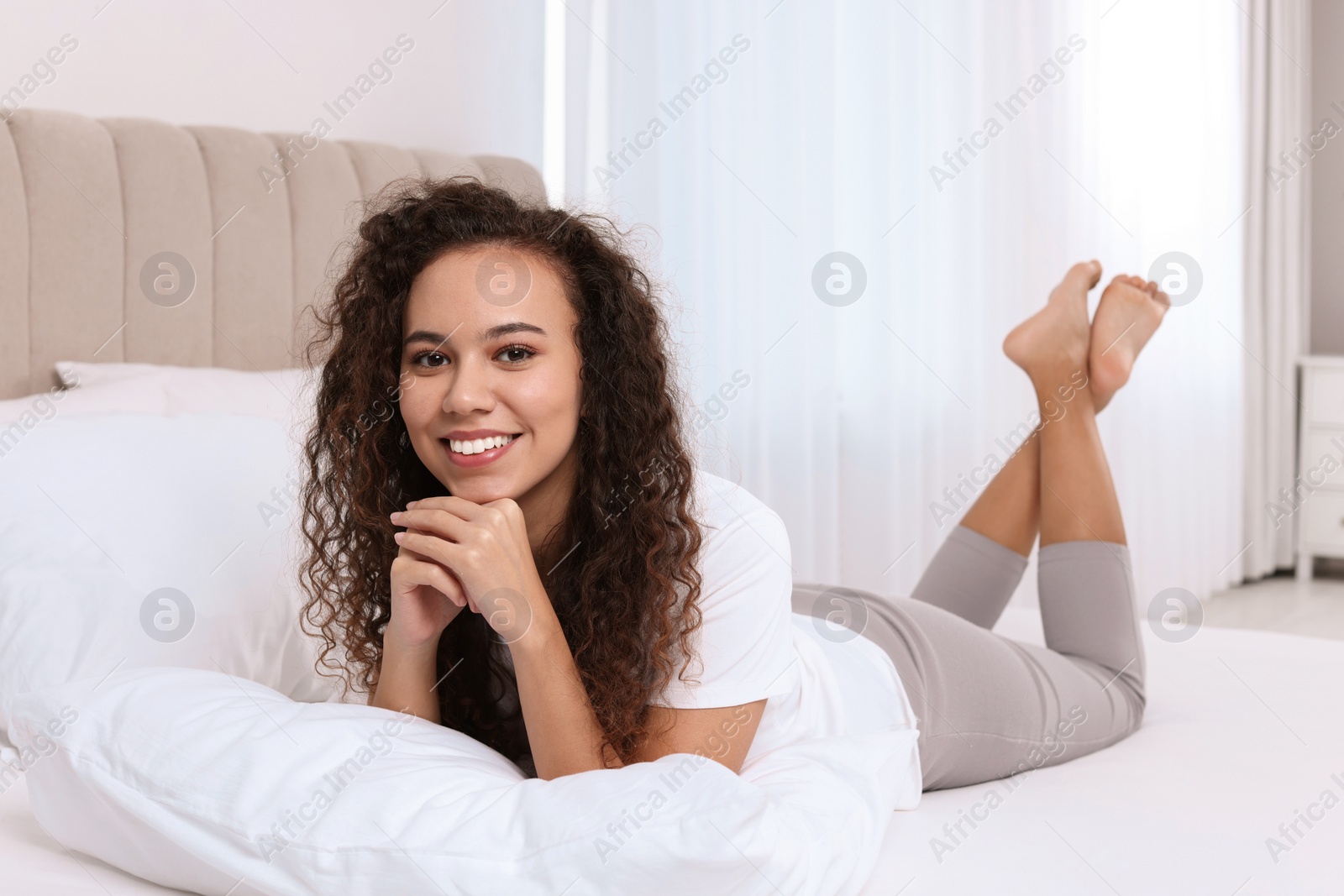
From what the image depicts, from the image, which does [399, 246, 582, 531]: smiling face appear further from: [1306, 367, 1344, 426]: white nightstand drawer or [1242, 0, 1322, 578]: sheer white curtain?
[1306, 367, 1344, 426]: white nightstand drawer

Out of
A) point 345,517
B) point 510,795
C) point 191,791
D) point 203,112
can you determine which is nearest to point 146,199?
point 203,112

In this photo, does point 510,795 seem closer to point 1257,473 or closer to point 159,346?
point 159,346

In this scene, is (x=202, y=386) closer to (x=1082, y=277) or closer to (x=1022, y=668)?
(x=1022, y=668)

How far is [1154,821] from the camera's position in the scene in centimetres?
106

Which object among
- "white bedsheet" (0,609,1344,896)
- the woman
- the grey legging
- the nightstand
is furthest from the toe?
the nightstand

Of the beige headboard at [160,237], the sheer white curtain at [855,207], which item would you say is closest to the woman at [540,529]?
the beige headboard at [160,237]

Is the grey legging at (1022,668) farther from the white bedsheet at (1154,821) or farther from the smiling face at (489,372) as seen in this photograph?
the smiling face at (489,372)

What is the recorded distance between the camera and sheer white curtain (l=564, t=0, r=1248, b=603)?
2750 millimetres

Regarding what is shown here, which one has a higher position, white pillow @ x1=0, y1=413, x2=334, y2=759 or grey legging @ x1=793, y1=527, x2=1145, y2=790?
A: white pillow @ x1=0, y1=413, x2=334, y2=759

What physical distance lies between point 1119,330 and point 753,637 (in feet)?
3.57

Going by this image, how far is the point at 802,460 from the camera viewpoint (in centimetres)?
279

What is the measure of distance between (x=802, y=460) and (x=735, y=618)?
5.85 feet

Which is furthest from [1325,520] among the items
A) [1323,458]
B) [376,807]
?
[376,807]

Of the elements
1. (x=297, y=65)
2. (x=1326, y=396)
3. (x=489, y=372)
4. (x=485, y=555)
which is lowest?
(x=1326, y=396)
